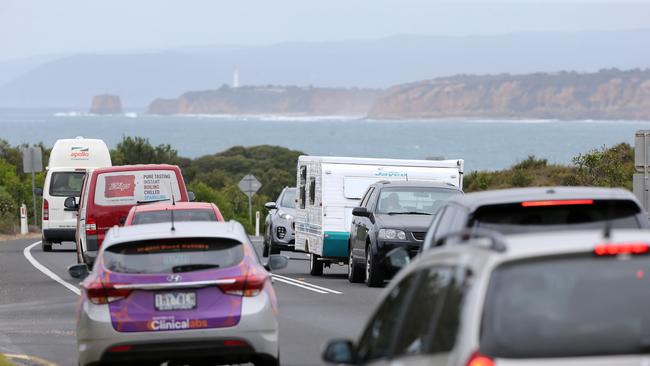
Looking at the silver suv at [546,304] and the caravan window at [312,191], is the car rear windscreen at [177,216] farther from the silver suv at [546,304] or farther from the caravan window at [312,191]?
the silver suv at [546,304]

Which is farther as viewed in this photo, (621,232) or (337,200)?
(337,200)

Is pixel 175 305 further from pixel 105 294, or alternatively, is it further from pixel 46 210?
pixel 46 210

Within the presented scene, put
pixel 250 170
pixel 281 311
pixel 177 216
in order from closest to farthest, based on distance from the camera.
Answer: pixel 177 216 → pixel 281 311 → pixel 250 170

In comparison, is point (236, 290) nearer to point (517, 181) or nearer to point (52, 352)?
point (52, 352)

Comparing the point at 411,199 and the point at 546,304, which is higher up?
the point at 546,304

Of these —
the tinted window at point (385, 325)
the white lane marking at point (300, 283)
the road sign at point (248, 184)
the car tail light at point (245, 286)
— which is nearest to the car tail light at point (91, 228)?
the white lane marking at point (300, 283)

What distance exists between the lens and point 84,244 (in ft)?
75.4

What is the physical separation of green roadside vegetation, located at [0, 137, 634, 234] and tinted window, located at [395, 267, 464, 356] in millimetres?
32692

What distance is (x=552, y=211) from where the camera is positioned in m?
9.65

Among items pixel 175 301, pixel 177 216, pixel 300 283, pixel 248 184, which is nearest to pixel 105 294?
pixel 175 301

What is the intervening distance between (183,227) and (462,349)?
266 inches

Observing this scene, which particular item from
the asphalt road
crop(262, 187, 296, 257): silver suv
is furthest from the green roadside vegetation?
the asphalt road

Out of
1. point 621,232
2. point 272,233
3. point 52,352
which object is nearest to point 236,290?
point 52,352

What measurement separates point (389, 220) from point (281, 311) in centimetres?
364
